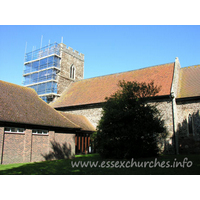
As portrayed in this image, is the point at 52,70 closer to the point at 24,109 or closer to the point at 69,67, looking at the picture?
the point at 69,67

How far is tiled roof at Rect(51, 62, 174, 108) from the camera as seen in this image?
79.4ft

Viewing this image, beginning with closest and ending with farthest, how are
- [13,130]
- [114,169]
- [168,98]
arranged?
[114,169] → [13,130] → [168,98]

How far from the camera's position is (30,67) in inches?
1471

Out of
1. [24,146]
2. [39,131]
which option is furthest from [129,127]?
[24,146]

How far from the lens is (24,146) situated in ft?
49.5

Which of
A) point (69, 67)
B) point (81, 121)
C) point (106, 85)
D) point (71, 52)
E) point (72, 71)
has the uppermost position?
point (71, 52)

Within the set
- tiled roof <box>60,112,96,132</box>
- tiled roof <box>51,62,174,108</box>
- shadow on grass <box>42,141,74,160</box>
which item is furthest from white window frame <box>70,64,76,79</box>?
shadow on grass <box>42,141,74,160</box>

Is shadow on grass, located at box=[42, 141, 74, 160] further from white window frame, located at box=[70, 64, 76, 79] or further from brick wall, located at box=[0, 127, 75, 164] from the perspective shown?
white window frame, located at box=[70, 64, 76, 79]

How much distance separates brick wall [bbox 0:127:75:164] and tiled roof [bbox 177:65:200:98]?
14357 millimetres

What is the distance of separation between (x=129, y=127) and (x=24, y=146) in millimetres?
8033

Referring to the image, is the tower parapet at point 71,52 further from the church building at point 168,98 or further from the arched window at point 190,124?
the arched window at point 190,124

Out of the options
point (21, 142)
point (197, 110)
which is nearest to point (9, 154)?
point (21, 142)

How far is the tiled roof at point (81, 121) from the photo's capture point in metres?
22.7

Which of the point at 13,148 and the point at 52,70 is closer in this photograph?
the point at 13,148
